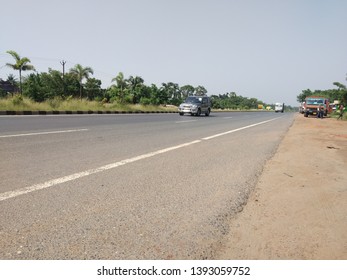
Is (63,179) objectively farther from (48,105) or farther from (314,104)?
(314,104)

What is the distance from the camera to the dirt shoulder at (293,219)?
6.27 ft

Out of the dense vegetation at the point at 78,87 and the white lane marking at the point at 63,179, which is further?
the dense vegetation at the point at 78,87

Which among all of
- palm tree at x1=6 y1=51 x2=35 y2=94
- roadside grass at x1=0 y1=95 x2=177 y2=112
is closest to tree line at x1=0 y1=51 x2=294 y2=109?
palm tree at x1=6 y1=51 x2=35 y2=94

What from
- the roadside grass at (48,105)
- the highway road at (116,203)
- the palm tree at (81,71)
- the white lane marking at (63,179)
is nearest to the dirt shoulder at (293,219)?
the highway road at (116,203)

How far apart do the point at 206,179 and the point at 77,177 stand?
1565 millimetres

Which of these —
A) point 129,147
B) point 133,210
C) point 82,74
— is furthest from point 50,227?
point 82,74

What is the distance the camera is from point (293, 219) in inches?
96.5

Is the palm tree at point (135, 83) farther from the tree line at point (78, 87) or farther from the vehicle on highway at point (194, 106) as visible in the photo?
the vehicle on highway at point (194, 106)

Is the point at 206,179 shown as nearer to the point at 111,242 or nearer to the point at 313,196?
the point at 313,196

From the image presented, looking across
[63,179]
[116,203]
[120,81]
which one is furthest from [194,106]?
[120,81]

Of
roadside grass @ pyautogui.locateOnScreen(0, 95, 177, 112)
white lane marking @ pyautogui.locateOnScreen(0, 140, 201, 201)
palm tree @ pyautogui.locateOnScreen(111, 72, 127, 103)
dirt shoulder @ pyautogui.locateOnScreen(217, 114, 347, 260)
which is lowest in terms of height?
dirt shoulder @ pyautogui.locateOnScreen(217, 114, 347, 260)

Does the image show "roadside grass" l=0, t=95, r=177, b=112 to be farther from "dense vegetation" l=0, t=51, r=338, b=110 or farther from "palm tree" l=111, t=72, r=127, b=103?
"palm tree" l=111, t=72, r=127, b=103

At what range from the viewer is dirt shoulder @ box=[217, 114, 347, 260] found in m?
1.91
